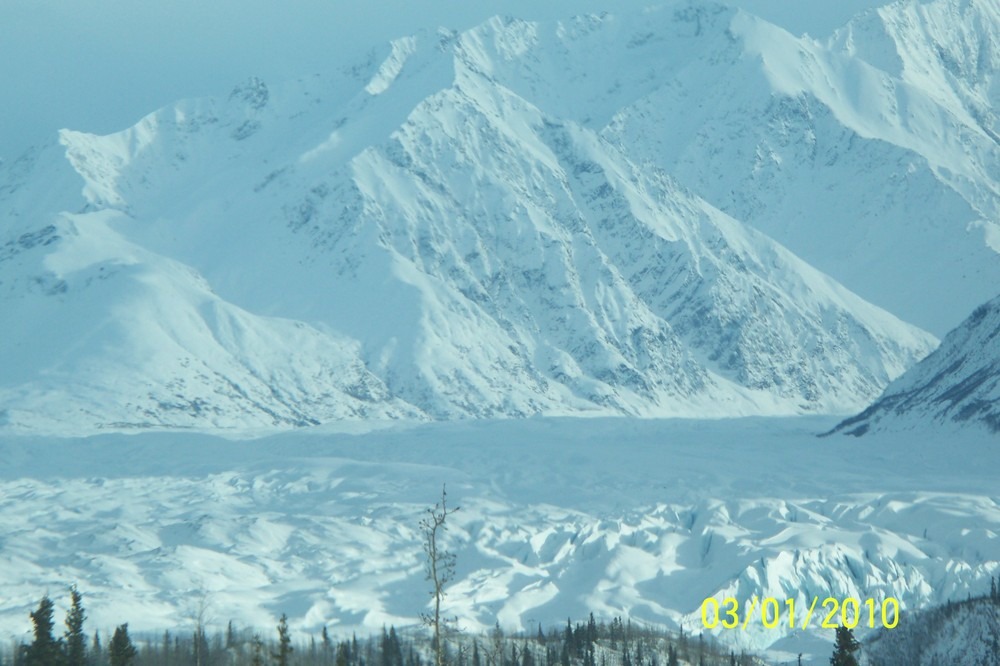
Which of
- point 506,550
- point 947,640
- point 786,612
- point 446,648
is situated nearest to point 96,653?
point 446,648

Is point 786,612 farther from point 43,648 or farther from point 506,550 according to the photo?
point 43,648

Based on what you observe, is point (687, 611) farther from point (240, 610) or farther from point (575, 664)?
point (240, 610)

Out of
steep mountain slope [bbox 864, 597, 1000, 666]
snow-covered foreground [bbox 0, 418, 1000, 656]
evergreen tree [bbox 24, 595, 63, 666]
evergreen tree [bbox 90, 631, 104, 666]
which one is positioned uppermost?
snow-covered foreground [bbox 0, 418, 1000, 656]

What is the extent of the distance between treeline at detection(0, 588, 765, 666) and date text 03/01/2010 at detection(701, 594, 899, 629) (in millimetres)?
4640

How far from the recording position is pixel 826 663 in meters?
107

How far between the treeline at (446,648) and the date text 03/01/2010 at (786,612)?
4640 millimetres

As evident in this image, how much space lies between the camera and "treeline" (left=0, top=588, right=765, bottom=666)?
10631cm

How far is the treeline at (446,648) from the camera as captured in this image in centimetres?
10631

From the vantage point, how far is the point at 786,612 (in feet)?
410

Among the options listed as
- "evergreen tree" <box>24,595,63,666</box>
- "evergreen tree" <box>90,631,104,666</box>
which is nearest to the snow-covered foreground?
"evergreen tree" <box>90,631,104,666</box>

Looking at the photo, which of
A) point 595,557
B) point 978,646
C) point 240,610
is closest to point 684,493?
point 595,557

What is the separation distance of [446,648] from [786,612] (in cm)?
2799

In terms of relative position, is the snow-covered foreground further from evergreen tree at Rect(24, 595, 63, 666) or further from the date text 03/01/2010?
evergreen tree at Rect(24, 595, 63, 666)

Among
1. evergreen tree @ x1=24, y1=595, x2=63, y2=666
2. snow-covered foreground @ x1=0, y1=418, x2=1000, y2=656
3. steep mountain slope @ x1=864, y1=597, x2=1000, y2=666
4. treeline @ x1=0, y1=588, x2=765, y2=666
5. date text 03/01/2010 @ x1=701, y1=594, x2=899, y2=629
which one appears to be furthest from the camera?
snow-covered foreground @ x1=0, y1=418, x2=1000, y2=656
